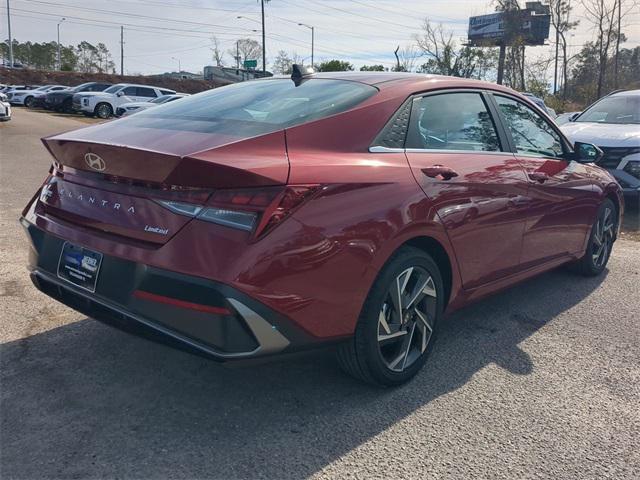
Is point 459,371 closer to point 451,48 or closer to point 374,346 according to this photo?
point 374,346

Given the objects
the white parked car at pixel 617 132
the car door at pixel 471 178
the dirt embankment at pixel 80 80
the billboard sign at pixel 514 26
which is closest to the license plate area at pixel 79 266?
the car door at pixel 471 178

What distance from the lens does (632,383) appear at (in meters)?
3.31

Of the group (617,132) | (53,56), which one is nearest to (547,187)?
(617,132)

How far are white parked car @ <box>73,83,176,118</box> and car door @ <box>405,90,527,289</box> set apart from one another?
84.0 ft

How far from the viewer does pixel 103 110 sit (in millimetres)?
27516

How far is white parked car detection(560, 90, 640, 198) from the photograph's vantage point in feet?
25.2

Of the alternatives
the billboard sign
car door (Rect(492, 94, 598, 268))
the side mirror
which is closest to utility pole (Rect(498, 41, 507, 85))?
the billboard sign

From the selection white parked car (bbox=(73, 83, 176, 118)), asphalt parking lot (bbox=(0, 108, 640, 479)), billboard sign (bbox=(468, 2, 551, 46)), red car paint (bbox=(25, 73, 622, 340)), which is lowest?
asphalt parking lot (bbox=(0, 108, 640, 479))

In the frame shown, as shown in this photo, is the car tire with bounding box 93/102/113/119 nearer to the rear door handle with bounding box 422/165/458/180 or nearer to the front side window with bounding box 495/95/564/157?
the front side window with bounding box 495/95/564/157

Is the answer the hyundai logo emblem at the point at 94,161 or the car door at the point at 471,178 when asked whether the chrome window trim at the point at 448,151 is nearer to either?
the car door at the point at 471,178

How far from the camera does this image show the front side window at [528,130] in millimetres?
3996

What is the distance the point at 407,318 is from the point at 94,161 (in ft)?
5.73

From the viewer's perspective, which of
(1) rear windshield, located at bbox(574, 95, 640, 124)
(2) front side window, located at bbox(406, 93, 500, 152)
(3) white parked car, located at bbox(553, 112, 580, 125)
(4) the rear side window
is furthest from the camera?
(4) the rear side window

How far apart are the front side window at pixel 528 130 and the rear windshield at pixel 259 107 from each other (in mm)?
1314
